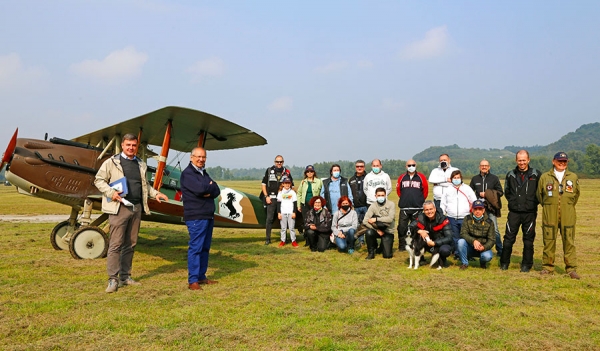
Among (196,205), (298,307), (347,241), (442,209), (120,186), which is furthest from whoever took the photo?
(347,241)

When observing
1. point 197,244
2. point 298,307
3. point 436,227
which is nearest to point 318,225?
point 436,227

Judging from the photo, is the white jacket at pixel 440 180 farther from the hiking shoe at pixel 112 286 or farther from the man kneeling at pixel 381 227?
the hiking shoe at pixel 112 286

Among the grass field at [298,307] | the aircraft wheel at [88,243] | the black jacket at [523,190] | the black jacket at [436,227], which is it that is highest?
the black jacket at [523,190]

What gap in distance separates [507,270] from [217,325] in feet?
15.6

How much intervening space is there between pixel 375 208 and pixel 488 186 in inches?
77.9

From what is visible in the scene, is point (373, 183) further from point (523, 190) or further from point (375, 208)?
point (523, 190)

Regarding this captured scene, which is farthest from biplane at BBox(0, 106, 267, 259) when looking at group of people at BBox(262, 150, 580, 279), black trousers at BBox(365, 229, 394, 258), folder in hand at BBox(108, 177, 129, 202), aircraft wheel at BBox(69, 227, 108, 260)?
black trousers at BBox(365, 229, 394, 258)

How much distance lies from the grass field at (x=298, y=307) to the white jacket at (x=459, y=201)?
103 cm

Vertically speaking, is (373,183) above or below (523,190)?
above

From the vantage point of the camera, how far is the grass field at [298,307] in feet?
11.8

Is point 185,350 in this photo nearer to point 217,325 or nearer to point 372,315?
point 217,325

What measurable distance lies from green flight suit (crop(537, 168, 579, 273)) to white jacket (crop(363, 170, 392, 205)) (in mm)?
2995

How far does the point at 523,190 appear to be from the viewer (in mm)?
6473

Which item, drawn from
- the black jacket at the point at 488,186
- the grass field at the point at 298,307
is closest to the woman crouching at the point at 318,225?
the grass field at the point at 298,307
